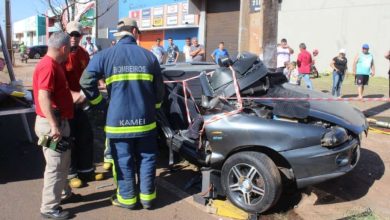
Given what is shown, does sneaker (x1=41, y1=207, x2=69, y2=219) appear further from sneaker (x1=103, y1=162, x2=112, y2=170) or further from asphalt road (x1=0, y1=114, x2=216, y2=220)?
sneaker (x1=103, y1=162, x2=112, y2=170)

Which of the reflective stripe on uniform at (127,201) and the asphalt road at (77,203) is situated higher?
the reflective stripe on uniform at (127,201)

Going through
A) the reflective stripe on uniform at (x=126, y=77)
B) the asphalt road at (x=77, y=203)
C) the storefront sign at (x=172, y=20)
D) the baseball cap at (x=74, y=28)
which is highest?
the storefront sign at (x=172, y=20)

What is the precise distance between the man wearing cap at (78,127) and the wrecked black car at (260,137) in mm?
972

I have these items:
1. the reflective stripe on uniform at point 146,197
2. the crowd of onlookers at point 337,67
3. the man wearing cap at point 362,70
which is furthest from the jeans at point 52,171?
the man wearing cap at point 362,70

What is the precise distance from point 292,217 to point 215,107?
1398 mm

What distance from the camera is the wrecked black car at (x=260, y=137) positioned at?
13.5 feet

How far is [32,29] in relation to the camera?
74438mm

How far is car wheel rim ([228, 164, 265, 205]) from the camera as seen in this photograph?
4.29m

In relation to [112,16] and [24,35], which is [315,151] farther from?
[24,35]

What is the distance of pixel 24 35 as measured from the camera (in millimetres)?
86000

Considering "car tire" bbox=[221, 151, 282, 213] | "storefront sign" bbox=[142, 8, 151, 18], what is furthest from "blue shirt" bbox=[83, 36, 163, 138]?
"storefront sign" bbox=[142, 8, 151, 18]

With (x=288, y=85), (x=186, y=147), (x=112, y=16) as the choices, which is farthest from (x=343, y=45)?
(x=112, y=16)

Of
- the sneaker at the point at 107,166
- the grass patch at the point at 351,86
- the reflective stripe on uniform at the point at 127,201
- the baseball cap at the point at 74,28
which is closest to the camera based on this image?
the reflective stripe on uniform at the point at 127,201

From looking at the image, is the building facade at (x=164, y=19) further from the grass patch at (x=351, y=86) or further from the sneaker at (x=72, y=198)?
the sneaker at (x=72, y=198)
